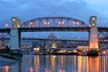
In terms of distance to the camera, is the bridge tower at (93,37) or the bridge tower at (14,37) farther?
the bridge tower at (14,37)

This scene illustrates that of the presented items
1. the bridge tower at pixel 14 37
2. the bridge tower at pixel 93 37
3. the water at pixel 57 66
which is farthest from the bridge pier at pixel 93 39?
the water at pixel 57 66

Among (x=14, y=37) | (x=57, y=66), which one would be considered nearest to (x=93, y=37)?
(x=14, y=37)

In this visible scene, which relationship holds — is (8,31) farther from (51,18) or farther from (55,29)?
(51,18)

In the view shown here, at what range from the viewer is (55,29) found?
138m

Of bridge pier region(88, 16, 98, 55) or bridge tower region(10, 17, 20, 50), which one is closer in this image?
bridge pier region(88, 16, 98, 55)

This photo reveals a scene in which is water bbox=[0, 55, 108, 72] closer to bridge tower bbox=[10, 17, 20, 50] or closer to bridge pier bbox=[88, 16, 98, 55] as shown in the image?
bridge pier bbox=[88, 16, 98, 55]

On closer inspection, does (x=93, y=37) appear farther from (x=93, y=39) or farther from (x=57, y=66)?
(x=57, y=66)

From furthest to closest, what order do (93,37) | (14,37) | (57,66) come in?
(14,37), (93,37), (57,66)

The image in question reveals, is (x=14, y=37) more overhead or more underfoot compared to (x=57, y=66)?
more overhead

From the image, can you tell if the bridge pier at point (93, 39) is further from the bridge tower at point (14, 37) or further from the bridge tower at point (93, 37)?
the bridge tower at point (14, 37)

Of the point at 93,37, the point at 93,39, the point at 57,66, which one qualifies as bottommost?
the point at 57,66

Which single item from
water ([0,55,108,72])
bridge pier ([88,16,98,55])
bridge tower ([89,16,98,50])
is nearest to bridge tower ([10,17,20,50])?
bridge pier ([88,16,98,55])

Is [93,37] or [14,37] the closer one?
[93,37]

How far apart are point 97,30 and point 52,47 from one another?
63.8 meters
